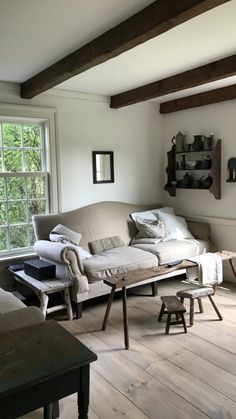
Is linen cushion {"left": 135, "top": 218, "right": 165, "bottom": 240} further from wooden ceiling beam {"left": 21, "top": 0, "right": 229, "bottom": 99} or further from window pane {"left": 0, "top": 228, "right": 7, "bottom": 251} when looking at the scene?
wooden ceiling beam {"left": 21, "top": 0, "right": 229, "bottom": 99}

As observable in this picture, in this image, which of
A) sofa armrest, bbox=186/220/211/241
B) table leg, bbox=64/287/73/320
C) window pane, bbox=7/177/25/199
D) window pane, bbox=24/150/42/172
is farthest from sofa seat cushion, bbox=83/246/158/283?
window pane, bbox=24/150/42/172

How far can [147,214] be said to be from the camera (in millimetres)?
4477

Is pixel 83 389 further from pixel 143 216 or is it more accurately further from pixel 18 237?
pixel 143 216

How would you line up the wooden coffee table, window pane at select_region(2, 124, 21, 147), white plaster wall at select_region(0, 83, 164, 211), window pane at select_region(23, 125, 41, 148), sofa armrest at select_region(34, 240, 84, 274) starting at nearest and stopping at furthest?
the wooden coffee table → sofa armrest at select_region(34, 240, 84, 274) → window pane at select_region(2, 124, 21, 147) → window pane at select_region(23, 125, 41, 148) → white plaster wall at select_region(0, 83, 164, 211)

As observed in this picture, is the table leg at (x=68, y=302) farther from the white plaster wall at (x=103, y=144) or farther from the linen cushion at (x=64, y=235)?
the white plaster wall at (x=103, y=144)

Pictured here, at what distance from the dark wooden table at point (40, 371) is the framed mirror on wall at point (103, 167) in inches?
121

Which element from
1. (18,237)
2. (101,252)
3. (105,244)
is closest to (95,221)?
(105,244)

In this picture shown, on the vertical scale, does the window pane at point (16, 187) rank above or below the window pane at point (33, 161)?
below

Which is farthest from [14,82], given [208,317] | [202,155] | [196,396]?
[196,396]

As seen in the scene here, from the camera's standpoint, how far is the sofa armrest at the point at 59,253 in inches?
126

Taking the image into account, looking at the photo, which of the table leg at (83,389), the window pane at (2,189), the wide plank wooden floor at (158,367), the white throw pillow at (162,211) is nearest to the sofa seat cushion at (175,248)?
the white throw pillow at (162,211)

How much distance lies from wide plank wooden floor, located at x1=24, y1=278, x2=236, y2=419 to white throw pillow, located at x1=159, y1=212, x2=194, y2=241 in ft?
3.32

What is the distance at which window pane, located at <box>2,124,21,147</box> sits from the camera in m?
3.78

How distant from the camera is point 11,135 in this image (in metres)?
3.83
